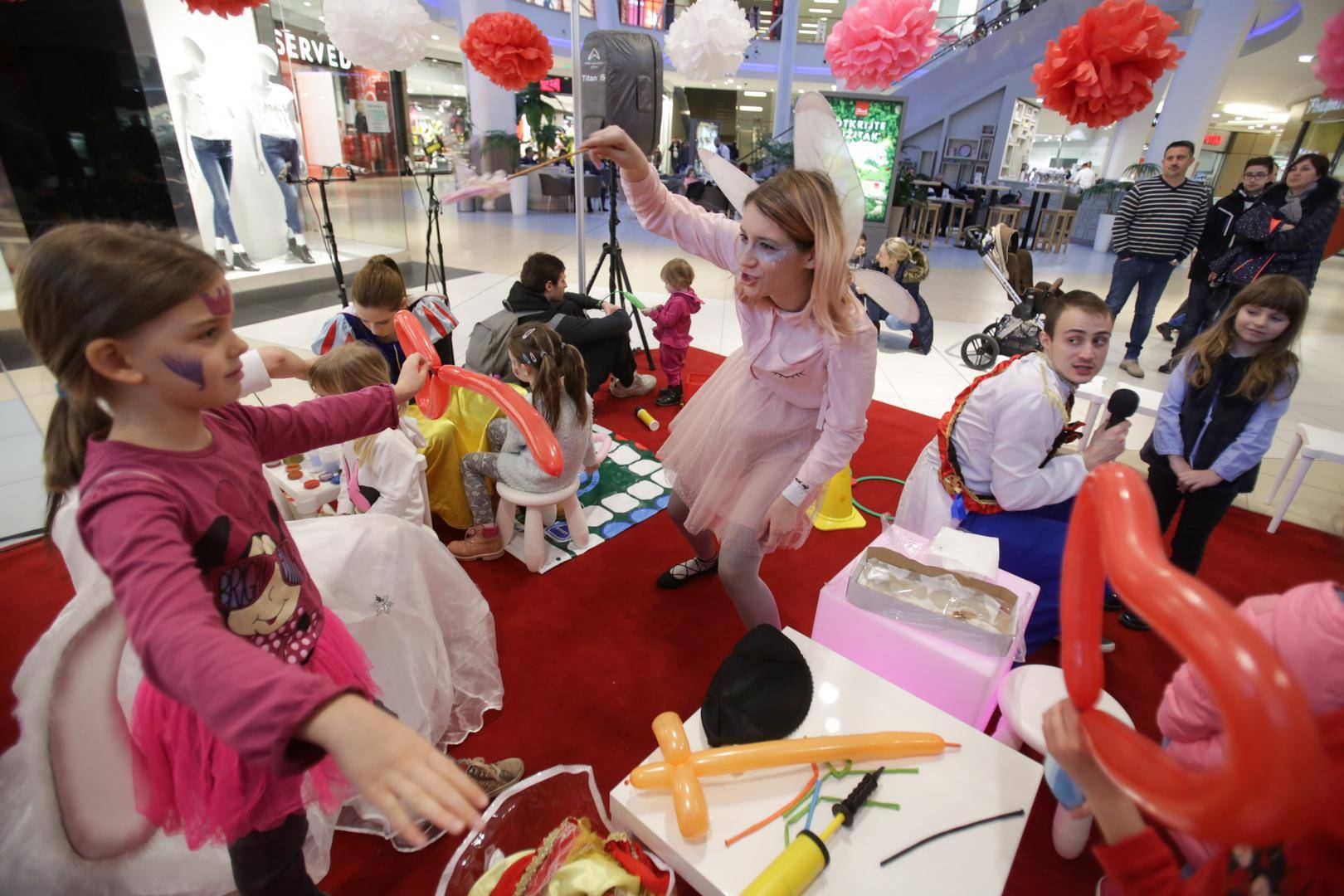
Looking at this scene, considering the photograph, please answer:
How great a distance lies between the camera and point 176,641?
2.10 ft

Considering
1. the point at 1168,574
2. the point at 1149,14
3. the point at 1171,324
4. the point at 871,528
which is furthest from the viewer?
the point at 1171,324

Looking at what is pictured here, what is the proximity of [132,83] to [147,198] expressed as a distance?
68 centimetres

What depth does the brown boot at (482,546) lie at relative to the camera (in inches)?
106

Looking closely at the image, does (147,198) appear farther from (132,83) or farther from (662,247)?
(662,247)

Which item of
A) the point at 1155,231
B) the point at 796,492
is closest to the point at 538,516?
the point at 796,492

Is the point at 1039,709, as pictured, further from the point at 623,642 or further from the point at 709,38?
the point at 709,38

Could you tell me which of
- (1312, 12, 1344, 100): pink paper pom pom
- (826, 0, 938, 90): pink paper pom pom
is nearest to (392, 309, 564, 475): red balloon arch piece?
(1312, 12, 1344, 100): pink paper pom pom

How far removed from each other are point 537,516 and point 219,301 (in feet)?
5.57

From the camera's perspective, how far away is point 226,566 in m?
0.93

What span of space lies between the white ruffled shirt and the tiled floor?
3.52 feet

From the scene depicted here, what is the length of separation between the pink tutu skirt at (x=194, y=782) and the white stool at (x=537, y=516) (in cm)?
139

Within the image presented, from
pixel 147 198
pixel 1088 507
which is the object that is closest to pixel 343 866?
pixel 1088 507

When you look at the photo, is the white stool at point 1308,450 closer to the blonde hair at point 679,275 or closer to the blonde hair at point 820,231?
the blonde hair at point 820,231

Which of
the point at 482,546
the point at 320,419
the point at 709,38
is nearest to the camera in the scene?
the point at 320,419
